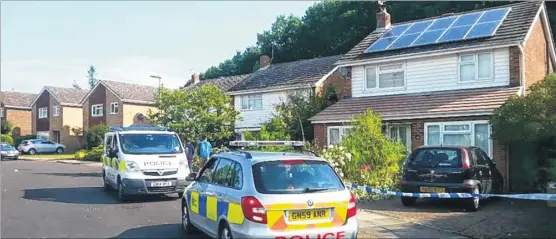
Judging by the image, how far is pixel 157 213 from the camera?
11.8 metres

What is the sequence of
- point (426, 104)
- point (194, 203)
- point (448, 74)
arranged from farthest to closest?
point (448, 74) → point (426, 104) → point (194, 203)

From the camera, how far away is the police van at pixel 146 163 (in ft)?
44.7

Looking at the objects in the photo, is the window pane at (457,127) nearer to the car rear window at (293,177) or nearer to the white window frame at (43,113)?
the car rear window at (293,177)

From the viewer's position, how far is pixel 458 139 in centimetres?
1761

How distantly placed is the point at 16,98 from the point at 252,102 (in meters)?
43.6

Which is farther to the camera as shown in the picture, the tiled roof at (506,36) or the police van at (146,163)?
the tiled roof at (506,36)

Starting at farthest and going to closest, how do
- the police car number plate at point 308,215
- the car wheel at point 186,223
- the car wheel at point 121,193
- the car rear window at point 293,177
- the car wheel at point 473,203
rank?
the car wheel at point 121,193 → the car wheel at point 473,203 → the car wheel at point 186,223 → the car rear window at point 293,177 → the police car number plate at point 308,215

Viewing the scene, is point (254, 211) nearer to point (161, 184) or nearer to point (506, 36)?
point (161, 184)

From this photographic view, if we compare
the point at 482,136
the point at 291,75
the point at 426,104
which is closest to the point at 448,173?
the point at 482,136

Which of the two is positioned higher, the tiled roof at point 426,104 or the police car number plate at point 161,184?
the tiled roof at point 426,104

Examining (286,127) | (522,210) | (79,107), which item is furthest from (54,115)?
(522,210)

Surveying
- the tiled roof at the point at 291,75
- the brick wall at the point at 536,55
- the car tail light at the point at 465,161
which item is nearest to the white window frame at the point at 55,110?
the tiled roof at the point at 291,75

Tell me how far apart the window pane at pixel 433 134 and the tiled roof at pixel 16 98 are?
55.7 metres

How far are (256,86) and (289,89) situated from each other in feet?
10.2
